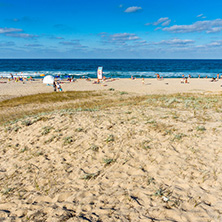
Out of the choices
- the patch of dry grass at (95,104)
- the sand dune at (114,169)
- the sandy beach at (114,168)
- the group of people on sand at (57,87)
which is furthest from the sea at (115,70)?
the sand dune at (114,169)

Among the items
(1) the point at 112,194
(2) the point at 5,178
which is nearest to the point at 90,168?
(1) the point at 112,194

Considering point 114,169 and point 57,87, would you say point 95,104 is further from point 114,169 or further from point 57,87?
point 57,87

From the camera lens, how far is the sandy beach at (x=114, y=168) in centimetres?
397

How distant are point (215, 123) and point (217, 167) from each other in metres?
3.51

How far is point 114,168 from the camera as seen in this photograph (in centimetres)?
550

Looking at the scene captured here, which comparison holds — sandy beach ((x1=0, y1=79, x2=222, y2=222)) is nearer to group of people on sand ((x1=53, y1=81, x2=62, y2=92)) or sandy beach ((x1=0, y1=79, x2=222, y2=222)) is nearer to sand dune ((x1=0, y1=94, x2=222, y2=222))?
sand dune ((x1=0, y1=94, x2=222, y2=222))

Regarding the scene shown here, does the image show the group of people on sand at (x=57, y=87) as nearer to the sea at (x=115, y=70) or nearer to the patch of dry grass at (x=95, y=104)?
the patch of dry grass at (x=95, y=104)

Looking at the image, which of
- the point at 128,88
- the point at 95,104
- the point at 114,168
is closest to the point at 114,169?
the point at 114,168

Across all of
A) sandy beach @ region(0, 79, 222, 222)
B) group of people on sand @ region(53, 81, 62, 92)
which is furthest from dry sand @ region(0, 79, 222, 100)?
sandy beach @ region(0, 79, 222, 222)

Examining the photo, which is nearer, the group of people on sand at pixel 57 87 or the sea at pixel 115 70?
the group of people on sand at pixel 57 87

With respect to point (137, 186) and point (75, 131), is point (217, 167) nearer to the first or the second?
point (137, 186)

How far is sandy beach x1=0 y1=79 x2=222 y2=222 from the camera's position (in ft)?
13.0

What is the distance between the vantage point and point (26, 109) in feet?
51.6

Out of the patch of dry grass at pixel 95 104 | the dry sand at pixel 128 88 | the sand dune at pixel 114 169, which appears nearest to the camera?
the sand dune at pixel 114 169
